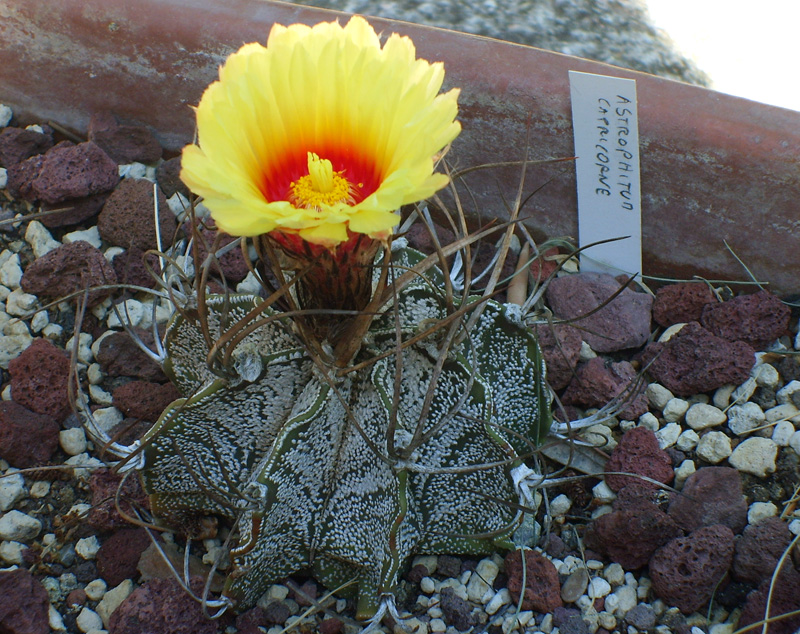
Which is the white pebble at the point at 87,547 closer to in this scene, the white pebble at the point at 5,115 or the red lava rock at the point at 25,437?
the red lava rock at the point at 25,437

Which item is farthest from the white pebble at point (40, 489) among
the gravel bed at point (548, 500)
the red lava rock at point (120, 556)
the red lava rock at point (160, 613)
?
the red lava rock at point (160, 613)

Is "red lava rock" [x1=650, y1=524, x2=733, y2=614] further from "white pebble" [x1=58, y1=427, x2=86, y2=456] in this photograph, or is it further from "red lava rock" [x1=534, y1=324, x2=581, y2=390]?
"white pebble" [x1=58, y1=427, x2=86, y2=456]

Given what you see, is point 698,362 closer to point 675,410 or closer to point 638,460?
point 675,410

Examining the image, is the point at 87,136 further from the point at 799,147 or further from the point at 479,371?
the point at 799,147

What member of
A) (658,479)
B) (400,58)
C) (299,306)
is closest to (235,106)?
(400,58)

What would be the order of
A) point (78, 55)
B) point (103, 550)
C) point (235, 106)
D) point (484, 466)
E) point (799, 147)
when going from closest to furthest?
1. point (235, 106)
2. point (484, 466)
3. point (103, 550)
4. point (799, 147)
5. point (78, 55)

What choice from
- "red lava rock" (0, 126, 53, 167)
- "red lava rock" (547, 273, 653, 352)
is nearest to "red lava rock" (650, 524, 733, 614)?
"red lava rock" (547, 273, 653, 352)

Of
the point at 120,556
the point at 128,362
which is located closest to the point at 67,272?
the point at 128,362
